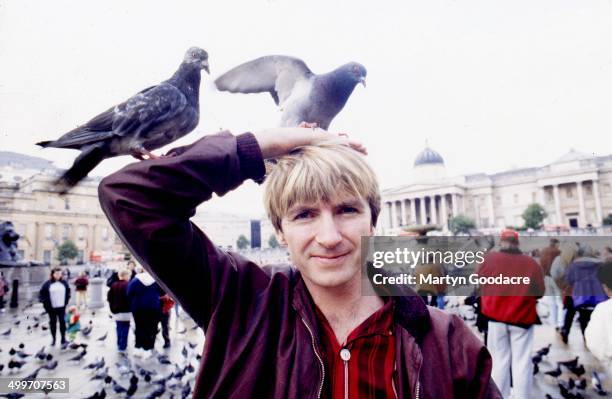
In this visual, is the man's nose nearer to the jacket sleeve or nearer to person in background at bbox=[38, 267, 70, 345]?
the jacket sleeve

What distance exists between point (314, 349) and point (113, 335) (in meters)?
7.78

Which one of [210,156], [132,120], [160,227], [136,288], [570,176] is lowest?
[136,288]

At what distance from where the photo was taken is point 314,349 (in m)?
0.92

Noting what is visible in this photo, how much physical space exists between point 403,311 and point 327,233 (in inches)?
12.0

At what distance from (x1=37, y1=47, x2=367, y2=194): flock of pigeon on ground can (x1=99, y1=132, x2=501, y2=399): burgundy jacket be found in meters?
0.49

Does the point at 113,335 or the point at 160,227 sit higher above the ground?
the point at 160,227

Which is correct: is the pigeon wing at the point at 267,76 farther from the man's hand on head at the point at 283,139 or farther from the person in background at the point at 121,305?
the person in background at the point at 121,305

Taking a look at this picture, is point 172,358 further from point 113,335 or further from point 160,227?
point 160,227

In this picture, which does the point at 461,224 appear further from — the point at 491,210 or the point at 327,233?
the point at 327,233

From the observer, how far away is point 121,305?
19.3 feet

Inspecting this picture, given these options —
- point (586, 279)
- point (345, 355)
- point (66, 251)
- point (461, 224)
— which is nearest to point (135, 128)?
point (345, 355)

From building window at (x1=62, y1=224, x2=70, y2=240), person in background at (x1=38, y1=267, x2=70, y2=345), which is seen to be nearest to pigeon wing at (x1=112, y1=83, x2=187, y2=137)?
person in background at (x1=38, y1=267, x2=70, y2=345)

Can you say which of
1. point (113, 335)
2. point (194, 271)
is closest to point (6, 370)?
point (113, 335)

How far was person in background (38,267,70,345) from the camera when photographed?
6281 millimetres
